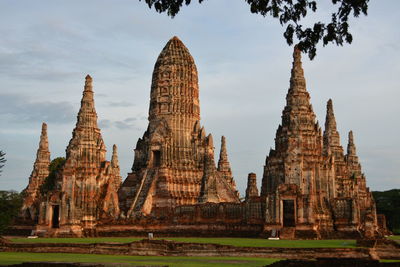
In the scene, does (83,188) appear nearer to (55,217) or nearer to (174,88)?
(55,217)

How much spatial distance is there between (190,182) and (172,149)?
3937mm

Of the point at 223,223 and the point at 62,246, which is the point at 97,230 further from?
the point at 62,246

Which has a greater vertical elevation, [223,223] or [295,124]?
[295,124]

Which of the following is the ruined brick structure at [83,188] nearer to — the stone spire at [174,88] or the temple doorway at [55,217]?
the temple doorway at [55,217]

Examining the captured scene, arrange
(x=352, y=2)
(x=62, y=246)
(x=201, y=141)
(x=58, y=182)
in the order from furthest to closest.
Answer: (x=201, y=141), (x=58, y=182), (x=62, y=246), (x=352, y=2)

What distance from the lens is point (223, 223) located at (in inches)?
1783

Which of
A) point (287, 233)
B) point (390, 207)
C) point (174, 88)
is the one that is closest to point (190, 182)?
point (174, 88)

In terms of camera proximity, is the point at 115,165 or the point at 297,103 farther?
the point at 115,165

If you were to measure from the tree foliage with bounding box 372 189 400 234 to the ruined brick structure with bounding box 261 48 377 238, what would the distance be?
26.6 metres

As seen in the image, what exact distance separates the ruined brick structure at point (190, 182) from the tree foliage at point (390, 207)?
25.9 feet

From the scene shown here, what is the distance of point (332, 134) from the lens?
5994cm

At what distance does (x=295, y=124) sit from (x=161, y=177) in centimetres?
1678

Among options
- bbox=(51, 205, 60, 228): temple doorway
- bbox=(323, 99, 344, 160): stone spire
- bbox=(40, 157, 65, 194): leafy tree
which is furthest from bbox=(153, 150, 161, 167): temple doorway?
bbox=(323, 99, 344, 160): stone spire

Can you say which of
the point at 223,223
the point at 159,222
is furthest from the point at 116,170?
the point at 223,223
